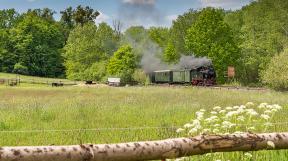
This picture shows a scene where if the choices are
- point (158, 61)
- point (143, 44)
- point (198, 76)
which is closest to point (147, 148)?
point (198, 76)

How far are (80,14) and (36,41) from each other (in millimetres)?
25637

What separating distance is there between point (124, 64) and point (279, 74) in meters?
40.6

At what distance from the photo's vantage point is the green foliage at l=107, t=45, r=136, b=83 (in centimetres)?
8756

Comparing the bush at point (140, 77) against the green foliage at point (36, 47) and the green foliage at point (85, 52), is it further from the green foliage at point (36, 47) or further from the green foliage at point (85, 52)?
the green foliage at point (36, 47)

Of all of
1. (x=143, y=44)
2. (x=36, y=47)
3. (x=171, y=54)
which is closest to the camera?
(x=171, y=54)

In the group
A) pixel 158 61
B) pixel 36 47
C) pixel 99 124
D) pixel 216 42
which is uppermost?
pixel 36 47

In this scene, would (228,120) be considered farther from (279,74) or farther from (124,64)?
(124,64)

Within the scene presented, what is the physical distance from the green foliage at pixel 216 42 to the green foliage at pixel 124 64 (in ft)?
42.3

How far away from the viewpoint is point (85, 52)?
107688 millimetres

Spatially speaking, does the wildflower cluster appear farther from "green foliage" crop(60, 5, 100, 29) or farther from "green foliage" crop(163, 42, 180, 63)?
"green foliage" crop(60, 5, 100, 29)

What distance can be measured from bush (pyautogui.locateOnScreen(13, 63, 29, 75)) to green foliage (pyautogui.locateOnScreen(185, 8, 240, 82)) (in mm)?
49127

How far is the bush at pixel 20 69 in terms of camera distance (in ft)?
380

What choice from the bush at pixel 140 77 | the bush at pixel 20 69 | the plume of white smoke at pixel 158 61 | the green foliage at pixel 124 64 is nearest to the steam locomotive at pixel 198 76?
the plume of white smoke at pixel 158 61

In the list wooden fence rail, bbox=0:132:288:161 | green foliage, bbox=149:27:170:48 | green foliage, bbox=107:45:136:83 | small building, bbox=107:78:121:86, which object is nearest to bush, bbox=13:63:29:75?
green foliage, bbox=149:27:170:48
